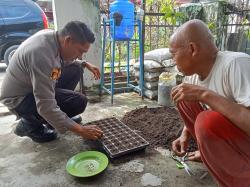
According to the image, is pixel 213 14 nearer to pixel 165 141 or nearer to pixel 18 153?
pixel 165 141

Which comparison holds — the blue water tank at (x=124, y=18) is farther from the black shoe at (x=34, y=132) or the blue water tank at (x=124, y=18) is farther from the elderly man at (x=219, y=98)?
the elderly man at (x=219, y=98)

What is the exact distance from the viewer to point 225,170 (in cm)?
134

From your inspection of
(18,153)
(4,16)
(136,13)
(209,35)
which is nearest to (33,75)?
(18,153)

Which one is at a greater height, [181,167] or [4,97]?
[4,97]

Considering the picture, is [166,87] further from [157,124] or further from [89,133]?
[89,133]

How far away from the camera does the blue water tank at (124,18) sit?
3.15 m

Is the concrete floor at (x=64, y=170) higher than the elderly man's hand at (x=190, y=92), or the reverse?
the elderly man's hand at (x=190, y=92)

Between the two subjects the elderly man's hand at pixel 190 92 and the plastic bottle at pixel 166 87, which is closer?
the elderly man's hand at pixel 190 92

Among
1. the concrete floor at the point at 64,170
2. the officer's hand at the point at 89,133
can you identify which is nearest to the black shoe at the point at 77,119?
the concrete floor at the point at 64,170

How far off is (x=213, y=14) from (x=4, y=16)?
430 cm

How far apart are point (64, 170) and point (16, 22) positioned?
4.51 meters

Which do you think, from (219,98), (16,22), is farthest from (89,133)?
(16,22)

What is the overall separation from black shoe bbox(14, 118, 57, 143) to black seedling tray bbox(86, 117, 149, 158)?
0.49 metres

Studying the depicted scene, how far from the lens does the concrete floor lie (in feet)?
5.74
